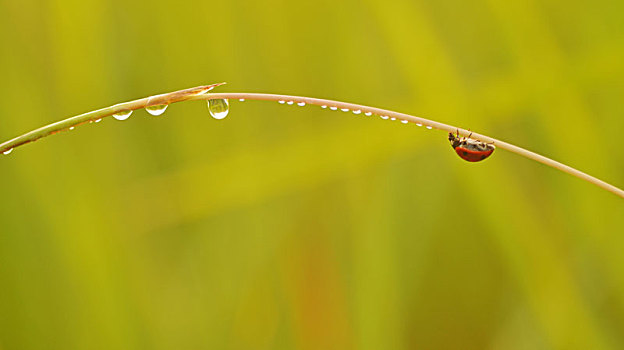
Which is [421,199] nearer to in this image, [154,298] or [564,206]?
[564,206]

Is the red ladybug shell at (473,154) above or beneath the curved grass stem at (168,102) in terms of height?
beneath

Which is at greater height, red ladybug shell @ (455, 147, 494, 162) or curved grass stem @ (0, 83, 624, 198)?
curved grass stem @ (0, 83, 624, 198)

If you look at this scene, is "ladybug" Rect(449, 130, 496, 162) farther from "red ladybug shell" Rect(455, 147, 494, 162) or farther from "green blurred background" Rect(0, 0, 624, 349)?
"green blurred background" Rect(0, 0, 624, 349)

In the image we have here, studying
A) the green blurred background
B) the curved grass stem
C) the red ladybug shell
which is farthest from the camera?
the green blurred background

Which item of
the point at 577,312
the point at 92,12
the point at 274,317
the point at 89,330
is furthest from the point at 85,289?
the point at 577,312

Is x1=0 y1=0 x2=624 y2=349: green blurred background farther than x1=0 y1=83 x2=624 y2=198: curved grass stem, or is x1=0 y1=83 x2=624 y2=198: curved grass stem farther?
x1=0 y1=0 x2=624 y2=349: green blurred background

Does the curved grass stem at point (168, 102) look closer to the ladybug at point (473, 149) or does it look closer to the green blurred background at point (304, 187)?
the ladybug at point (473, 149)

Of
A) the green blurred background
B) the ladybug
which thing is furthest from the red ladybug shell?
the green blurred background

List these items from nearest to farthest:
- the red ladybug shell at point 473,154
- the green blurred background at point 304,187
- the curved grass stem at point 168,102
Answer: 1. the curved grass stem at point 168,102
2. the red ladybug shell at point 473,154
3. the green blurred background at point 304,187

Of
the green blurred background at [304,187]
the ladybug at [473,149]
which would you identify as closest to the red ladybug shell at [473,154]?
the ladybug at [473,149]
